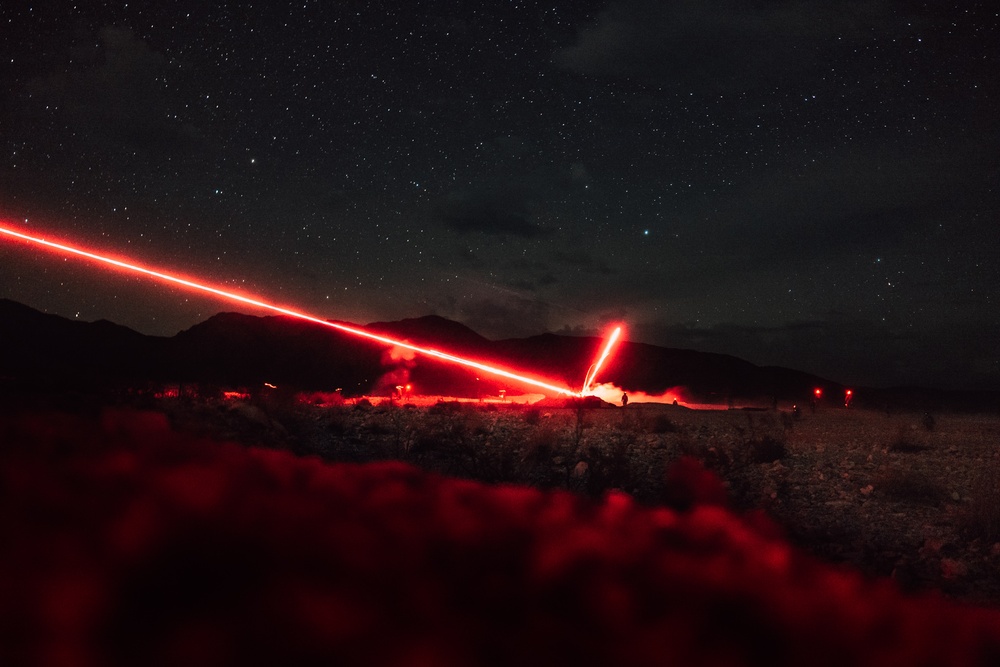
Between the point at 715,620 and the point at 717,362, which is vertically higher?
the point at 717,362

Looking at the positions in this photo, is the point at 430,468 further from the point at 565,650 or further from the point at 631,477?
the point at 565,650

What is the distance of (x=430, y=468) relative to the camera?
12062mm

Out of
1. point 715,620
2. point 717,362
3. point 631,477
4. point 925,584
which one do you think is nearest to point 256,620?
point 715,620

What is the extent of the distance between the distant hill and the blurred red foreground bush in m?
65.0

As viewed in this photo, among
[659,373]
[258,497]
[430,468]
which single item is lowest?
[430,468]

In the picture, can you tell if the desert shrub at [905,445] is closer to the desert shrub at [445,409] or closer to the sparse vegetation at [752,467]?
the sparse vegetation at [752,467]

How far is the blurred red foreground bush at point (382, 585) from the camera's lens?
9.09 ft

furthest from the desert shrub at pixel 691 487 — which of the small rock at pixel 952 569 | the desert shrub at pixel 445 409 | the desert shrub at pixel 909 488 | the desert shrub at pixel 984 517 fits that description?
the desert shrub at pixel 445 409

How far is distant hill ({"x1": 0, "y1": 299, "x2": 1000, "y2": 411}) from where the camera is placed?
273ft

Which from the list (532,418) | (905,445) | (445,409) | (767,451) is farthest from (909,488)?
(445,409)

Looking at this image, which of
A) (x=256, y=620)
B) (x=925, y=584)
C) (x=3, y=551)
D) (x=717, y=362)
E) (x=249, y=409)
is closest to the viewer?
(x=256, y=620)

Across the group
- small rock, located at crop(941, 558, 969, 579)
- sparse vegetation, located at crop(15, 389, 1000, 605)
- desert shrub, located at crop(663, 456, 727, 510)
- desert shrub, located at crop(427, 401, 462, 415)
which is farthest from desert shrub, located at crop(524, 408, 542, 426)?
small rock, located at crop(941, 558, 969, 579)

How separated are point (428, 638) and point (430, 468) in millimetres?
9291

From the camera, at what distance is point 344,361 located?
99000mm
